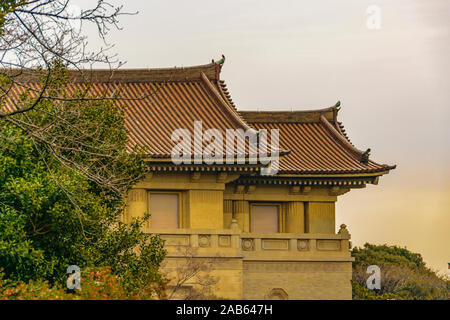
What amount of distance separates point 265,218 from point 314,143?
356 centimetres

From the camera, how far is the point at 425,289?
56.3 meters

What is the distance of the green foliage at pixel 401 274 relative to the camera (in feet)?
184

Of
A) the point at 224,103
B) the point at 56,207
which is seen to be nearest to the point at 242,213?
the point at 224,103

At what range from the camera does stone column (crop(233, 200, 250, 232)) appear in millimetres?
35625

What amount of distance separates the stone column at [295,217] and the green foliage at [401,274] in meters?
16.8

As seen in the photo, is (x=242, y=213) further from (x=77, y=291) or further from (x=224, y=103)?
(x=77, y=291)

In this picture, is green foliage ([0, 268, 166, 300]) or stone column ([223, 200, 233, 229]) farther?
stone column ([223, 200, 233, 229])

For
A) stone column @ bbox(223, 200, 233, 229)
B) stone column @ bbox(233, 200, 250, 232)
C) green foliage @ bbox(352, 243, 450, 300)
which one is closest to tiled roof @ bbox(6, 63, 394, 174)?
stone column @ bbox(233, 200, 250, 232)

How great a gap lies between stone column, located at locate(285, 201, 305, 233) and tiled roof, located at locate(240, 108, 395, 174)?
143 cm

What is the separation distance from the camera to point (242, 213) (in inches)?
1407

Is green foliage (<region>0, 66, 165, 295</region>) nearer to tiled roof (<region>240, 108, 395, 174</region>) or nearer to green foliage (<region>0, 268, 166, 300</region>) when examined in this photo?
green foliage (<region>0, 268, 166, 300</region>)

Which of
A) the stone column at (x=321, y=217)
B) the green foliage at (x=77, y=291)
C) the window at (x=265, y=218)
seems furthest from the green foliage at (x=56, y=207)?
the stone column at (x=321, y=217)
